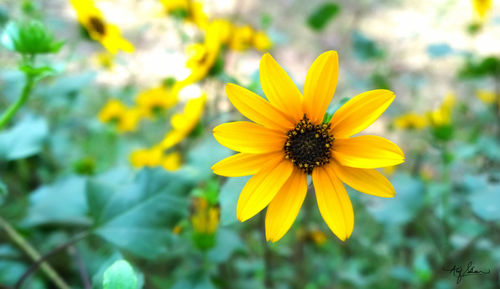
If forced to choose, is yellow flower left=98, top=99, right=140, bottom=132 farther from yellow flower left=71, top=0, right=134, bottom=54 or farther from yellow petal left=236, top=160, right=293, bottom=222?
yellow petal left=236, top=160, right=293, bottom=222

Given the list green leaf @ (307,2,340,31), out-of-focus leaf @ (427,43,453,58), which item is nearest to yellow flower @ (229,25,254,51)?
green leaf @ (307,2,340,31)

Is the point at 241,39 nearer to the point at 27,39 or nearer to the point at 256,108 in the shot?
the point at 27,39

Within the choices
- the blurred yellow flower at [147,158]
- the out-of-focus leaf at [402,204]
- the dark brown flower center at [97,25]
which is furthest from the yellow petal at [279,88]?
the dark brown flower center at [97,25]

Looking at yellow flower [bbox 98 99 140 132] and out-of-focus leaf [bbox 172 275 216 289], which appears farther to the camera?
yellow flower [bbox 98 99 140 132]

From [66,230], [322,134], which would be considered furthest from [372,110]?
[66,230]

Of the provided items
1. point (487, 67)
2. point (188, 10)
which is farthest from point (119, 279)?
point (487, 67)
